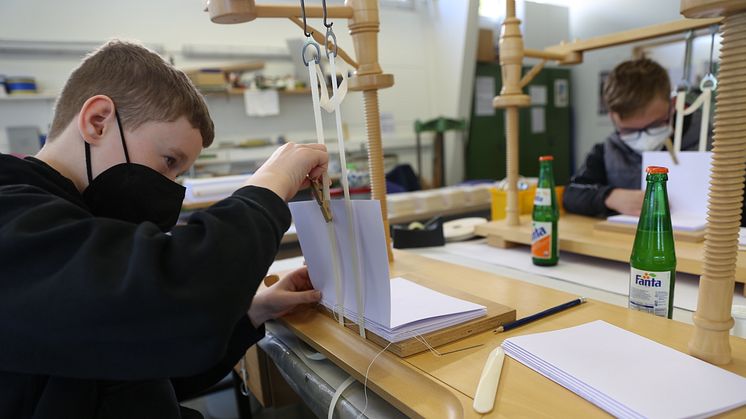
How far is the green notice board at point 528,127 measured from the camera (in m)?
4.60

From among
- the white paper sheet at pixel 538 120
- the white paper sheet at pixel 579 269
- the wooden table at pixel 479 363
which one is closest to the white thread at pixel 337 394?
the wooden table at pixel 479 363

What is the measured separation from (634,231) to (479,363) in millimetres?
794

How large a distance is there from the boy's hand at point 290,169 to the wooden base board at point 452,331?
0.24 m

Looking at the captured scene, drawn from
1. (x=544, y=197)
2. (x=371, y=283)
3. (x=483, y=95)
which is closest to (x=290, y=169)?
(x=371, y=283)

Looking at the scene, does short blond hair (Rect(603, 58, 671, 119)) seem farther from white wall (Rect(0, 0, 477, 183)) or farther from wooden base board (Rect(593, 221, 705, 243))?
white wall (Rect(0, 0, 477, 183))

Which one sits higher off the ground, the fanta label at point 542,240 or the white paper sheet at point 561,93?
the white paper sheet at point 561,93

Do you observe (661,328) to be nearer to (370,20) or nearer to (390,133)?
(370,20)

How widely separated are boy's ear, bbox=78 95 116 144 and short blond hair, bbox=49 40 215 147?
0.04 feet

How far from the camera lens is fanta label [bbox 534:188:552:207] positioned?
107 cm

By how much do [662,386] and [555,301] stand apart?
0.96ft

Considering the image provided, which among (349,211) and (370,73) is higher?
(370,73)

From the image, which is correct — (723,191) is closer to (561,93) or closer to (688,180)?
(688,180)

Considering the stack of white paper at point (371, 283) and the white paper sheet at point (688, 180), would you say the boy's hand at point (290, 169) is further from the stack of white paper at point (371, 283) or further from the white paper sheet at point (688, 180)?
the white paper sheet at point (688, 180)

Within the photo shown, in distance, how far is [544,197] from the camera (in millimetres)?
1076
